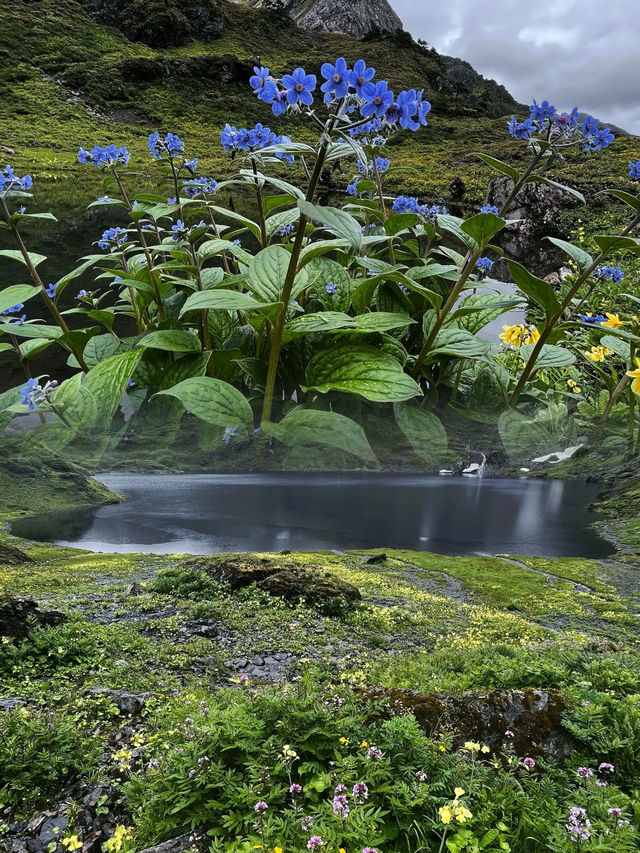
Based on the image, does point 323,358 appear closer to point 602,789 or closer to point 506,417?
point 506,417

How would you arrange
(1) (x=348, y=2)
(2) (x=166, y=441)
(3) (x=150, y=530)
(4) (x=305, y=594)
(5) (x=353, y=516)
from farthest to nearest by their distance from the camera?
(1) (x=348, y=2) → (4) (x=305, y=594) → (3) (x=150, y=530) → (5) (x=353, y=516) → (2) (x=166, y=441)

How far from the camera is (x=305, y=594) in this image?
5645 millimetres

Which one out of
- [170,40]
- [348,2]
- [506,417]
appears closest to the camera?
[506,417]

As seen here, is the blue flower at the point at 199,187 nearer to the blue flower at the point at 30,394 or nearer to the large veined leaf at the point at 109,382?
the large veined leaf at the point at 109,382

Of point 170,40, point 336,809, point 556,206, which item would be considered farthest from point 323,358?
point 170,40

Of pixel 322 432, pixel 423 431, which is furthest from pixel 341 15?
pixel 322 432

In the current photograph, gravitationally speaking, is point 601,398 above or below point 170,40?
below

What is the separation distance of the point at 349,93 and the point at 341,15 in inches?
7998

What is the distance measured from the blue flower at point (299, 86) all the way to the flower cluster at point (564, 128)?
0.83 metres

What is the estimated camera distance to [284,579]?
18.4ft

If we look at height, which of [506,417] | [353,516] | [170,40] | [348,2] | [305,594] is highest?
[348,2]

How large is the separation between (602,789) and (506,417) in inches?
51.0

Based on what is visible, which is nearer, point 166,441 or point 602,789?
point 166,441

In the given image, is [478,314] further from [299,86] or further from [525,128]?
[299,86]
